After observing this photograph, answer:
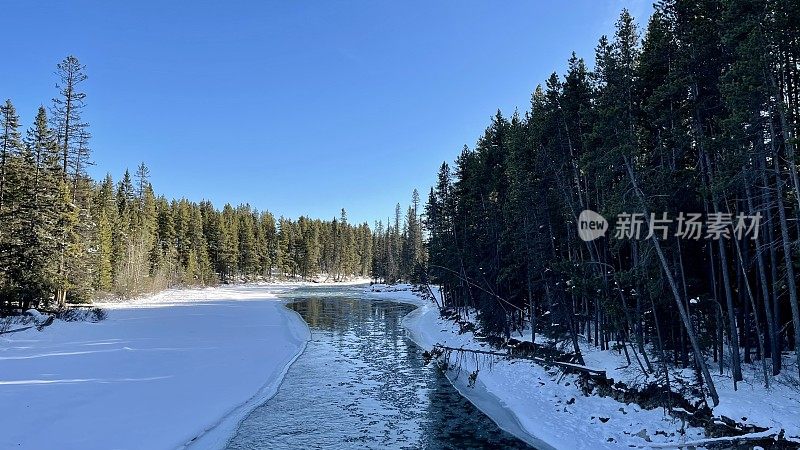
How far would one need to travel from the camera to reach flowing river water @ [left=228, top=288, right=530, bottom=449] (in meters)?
12.7

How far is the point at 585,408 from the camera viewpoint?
51.1 ft

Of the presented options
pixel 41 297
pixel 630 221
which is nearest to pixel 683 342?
pixel 630 221

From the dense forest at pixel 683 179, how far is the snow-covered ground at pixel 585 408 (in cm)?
98

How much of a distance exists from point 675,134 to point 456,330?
21885 mm

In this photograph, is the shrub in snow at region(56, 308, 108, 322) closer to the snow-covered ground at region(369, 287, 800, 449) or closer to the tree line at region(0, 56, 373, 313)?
the tree line at region(0, 56, 373, 313)

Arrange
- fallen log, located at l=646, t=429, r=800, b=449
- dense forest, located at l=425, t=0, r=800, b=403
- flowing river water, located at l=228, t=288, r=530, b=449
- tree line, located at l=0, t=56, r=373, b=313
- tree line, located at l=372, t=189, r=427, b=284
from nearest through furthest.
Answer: fallen log, located at l=646, t=429, r=800, b=449 → dense forest, located at l=425, t=0, r=800, b=403 → flowing river water, located at l=228, t=288, r=530, b=449 → tree line, located at l=0, t=56, r=373, b=313 → tree line, located at l=372, t=189, r=427, b=284

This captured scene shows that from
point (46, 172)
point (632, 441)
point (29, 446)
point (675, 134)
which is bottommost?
point (632, 441)

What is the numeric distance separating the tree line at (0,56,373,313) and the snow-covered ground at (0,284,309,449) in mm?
5097

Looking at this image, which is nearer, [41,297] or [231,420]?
[231,420]

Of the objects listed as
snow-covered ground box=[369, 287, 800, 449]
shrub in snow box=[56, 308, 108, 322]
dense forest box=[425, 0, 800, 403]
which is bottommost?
snow-covered ground box=[369, 287, 800, 449]

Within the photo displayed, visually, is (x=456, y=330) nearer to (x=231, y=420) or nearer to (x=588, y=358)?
(x=588, y=358)

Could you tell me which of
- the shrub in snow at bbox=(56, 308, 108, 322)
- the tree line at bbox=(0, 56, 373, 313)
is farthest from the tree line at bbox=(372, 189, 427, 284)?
the shrub in snow at bbox=(56, 308, 108, 322)

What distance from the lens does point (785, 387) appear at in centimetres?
1338

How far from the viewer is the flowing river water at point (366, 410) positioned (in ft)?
41.7
